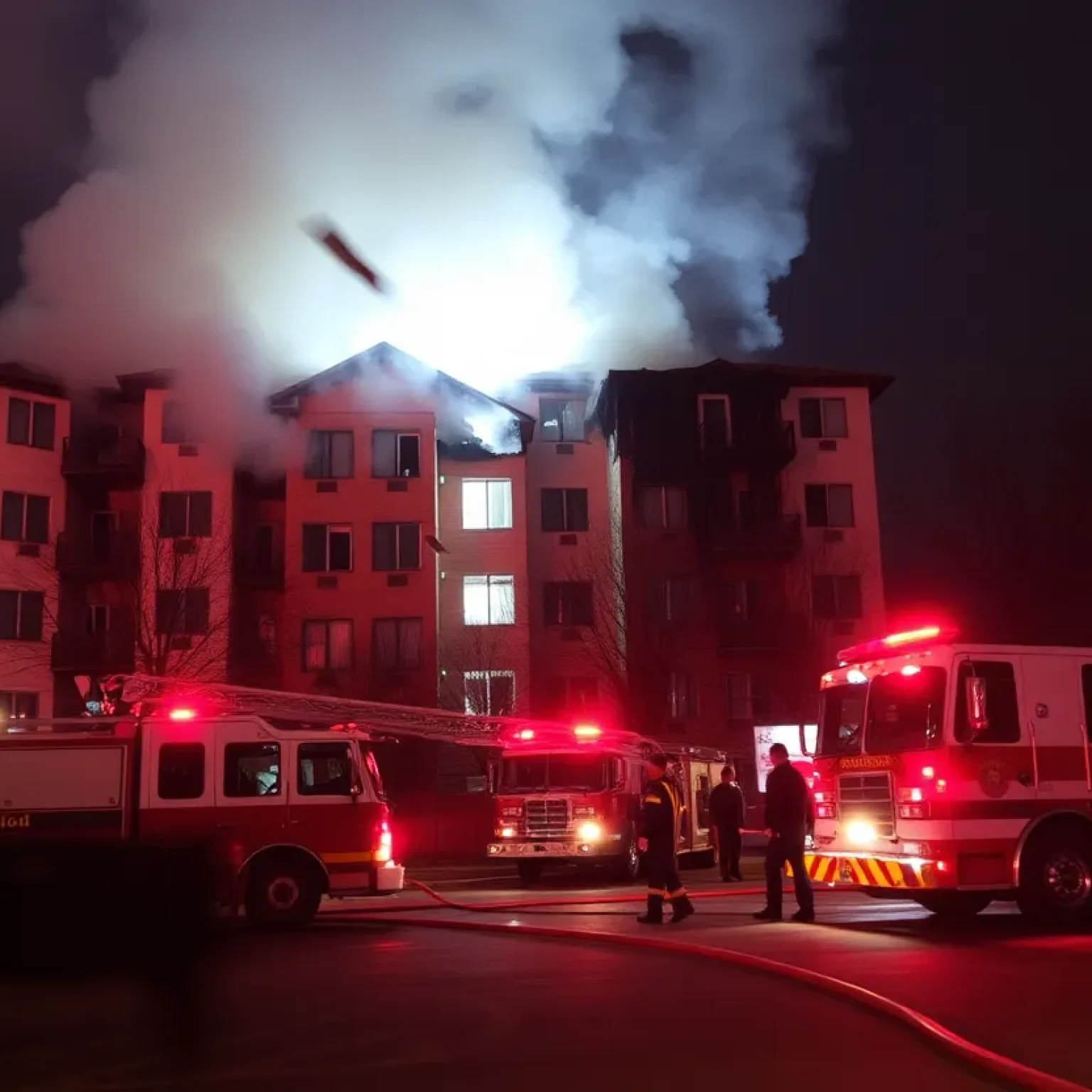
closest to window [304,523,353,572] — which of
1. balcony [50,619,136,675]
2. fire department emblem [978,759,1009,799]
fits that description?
balcony [50,619,136,675]

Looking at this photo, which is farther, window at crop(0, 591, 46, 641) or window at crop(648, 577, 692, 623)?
window at crop(648, 577, 692, 623)

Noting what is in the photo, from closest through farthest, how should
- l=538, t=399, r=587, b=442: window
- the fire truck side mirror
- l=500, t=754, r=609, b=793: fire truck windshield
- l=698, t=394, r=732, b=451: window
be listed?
the fire truck side mirror → l=500, t=754, r=609, b=793: fire truck windshield → l=698, t=394, r=732, b=451: window → l=538, t=399, r=587, b=442: window

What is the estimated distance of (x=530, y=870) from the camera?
64.3 ft

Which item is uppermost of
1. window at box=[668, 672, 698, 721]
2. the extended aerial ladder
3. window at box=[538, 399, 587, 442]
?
window at box=[538, 399, 587, 442]

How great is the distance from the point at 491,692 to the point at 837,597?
10.7m

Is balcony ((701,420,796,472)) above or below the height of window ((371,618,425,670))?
above

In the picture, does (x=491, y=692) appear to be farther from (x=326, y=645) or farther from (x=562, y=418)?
(x=562, y=418)

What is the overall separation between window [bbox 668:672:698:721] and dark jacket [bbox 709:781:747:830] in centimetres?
1780

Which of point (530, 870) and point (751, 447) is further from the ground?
point (751, 447)

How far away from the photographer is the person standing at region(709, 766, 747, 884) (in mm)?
18344

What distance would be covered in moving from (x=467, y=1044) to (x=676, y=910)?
581 cm

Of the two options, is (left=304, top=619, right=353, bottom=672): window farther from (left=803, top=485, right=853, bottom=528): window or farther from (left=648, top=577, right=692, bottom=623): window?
(left=803, top=485, right=853, bottom=528): window

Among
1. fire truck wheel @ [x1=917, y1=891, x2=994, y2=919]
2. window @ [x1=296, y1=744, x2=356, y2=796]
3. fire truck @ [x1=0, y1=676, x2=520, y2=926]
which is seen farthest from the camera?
window @ [x1=296, y1=744, x2=356, y2=796]

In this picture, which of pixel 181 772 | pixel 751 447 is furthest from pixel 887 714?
pixel 751 447
